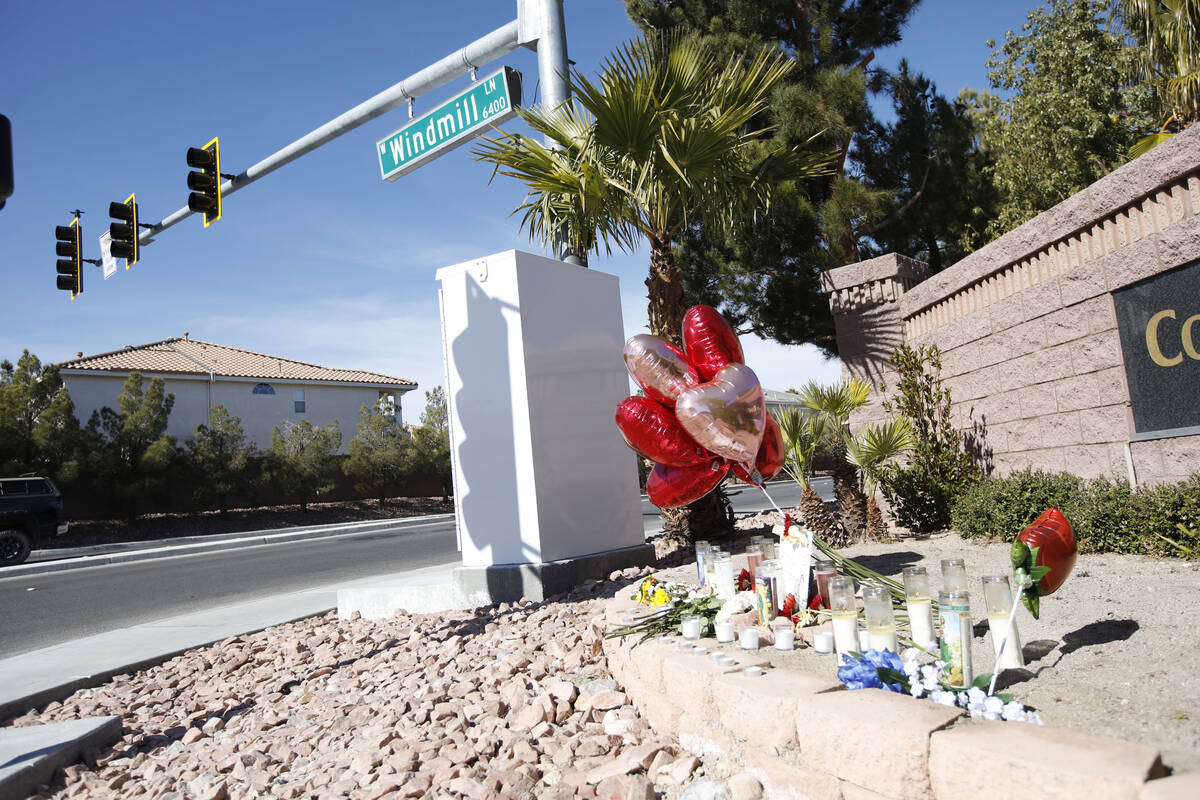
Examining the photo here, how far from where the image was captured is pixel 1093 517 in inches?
200

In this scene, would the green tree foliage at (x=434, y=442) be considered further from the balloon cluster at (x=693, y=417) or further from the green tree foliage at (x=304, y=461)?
the balloon cluster at (x=693, y=417)

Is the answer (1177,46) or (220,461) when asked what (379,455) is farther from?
(1177,46)

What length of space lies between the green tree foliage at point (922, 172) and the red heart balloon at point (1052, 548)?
1127cm

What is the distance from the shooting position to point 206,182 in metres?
10.8

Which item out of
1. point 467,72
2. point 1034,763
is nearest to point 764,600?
point 1034,763

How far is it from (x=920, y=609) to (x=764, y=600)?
81 cm

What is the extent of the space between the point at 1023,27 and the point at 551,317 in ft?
59.3

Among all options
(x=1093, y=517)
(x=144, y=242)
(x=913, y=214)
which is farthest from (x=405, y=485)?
(x=1093, y=517)

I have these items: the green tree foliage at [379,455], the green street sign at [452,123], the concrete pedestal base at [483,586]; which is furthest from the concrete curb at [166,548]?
the concrete pedestal base at [483,586]

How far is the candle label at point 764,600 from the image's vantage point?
3.69 metres

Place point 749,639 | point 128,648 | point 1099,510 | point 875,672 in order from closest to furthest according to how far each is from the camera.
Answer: point 875,672 < point 749,639 < point 1099,510 < point 128,648

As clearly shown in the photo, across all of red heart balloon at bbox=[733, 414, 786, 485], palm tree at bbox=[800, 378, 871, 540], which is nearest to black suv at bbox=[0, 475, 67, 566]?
palm tree at bbox=[800, 378, 871, 540]

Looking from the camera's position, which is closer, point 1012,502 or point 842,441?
point 1012,502

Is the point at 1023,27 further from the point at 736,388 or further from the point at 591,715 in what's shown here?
the point at 591,715
